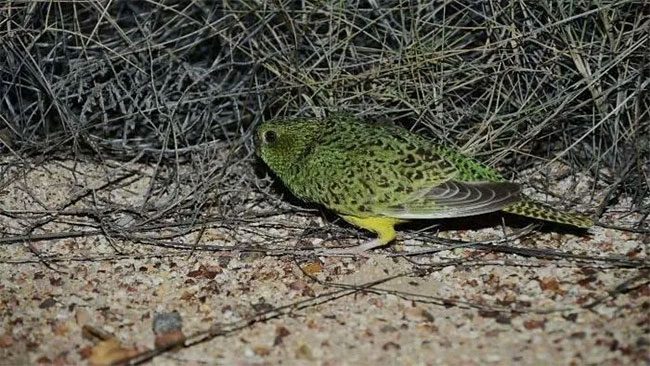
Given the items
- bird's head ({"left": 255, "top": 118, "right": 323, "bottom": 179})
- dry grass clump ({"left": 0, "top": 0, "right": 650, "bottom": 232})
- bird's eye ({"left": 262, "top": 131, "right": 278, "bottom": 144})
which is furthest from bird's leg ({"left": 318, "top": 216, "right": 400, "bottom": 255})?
dry grass clump ({"left": 0, "top": 0, "right": 650, "bottom": 232})

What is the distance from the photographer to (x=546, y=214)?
4.15 metres

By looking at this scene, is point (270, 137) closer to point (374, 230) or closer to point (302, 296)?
point (374, 230)

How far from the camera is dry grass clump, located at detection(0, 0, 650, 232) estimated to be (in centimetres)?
461

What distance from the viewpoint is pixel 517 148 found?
470 cm

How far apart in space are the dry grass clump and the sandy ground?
0.38 meters

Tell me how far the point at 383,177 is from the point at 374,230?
0.32m

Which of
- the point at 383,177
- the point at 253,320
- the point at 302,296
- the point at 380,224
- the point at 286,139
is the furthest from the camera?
the point at 286,139

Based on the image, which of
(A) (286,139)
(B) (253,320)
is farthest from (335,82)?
(B) (253,320)

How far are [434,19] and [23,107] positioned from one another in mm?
2411

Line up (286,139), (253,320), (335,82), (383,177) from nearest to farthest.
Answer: (253,320) < (383,177) < (286,139) < (335,82)

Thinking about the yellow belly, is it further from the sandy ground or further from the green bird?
the sandy ground

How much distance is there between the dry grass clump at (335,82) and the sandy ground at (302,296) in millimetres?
383

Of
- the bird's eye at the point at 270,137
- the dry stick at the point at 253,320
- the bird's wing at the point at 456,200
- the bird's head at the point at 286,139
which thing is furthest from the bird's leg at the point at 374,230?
the bird's eye at the point at 270,137

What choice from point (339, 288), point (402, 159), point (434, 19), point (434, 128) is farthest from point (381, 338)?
point (434, 19)
